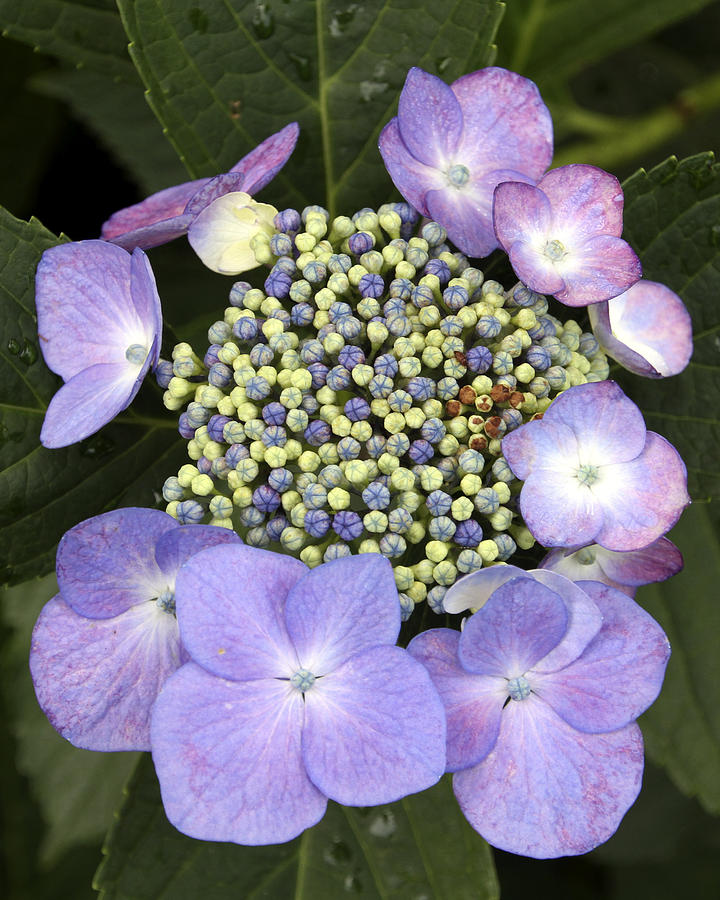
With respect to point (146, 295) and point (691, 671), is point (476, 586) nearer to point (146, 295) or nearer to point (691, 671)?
point (146, 295)

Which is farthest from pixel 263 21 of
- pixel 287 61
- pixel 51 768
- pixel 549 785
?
pixel 51 768

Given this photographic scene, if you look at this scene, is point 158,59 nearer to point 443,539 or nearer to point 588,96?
point 443,539

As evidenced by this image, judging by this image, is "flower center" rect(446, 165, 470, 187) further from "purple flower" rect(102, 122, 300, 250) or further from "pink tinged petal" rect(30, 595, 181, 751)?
"pink tinged petal" rect(30, 595, 181, 751)

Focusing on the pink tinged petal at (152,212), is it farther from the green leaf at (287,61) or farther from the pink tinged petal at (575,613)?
the pink tinged petal at (575,613)

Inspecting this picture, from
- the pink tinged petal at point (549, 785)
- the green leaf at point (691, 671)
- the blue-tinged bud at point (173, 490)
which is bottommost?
the green leaf at point (691, 671)

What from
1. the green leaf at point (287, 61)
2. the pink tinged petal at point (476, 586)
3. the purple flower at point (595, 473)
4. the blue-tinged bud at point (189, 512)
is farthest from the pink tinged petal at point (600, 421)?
the green leaf at point (287, 61)

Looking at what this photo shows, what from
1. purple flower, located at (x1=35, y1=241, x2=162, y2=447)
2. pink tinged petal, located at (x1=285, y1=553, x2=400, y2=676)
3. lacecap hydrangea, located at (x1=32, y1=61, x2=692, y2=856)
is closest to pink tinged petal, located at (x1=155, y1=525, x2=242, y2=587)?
lacecap hydrangea, located at (x1=32, y1=61, x2=692, y2=856)
